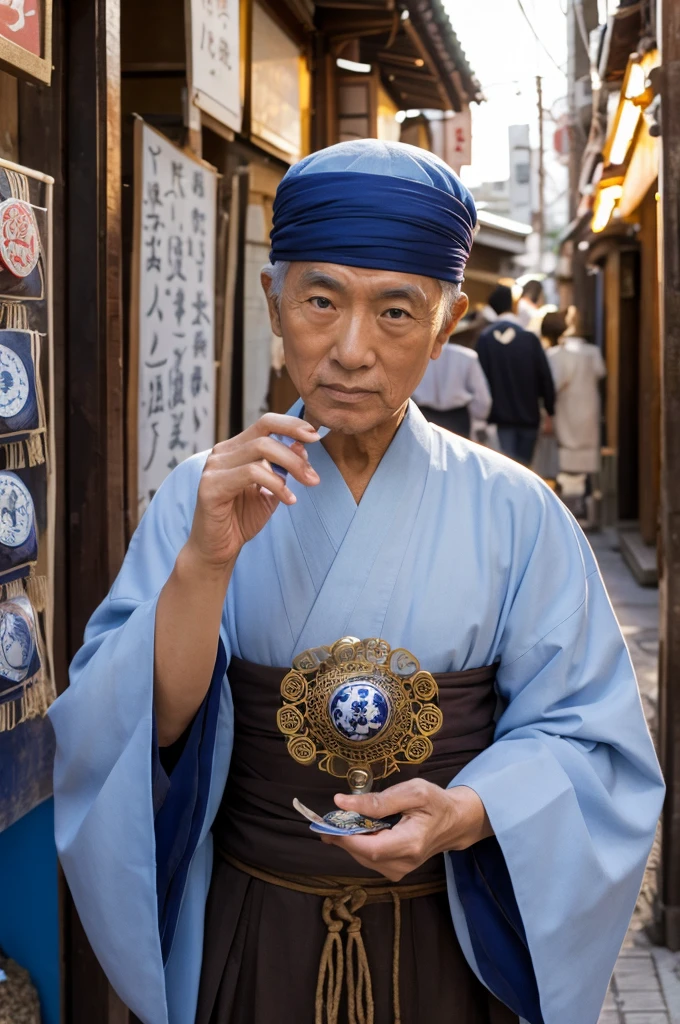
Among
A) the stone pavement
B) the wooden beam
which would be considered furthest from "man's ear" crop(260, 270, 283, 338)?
the wooden beam

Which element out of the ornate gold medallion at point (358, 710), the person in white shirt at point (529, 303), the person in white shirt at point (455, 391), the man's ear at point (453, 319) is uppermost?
the person in white shirt at point (529, 303)

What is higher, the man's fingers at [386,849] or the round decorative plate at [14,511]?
the round decorative plate at [14,511]

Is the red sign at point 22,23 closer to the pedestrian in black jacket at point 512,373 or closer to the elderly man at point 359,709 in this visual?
the elderly man at point 359,709

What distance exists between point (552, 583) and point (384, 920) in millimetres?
741

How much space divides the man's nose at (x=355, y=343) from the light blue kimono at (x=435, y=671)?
12.0 inches

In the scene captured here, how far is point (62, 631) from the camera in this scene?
310 centimetres

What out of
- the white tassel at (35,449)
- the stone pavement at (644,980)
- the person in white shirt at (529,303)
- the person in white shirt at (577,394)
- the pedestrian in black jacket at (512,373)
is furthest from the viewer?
the person in white shirt at (529,303)

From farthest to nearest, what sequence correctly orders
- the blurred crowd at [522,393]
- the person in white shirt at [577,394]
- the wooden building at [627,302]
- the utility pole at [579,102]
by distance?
the utility pole at [579,102] → the person in white shirt at [577,394] → the wooden building at [627,302] → the blurred crowd at [522,393]

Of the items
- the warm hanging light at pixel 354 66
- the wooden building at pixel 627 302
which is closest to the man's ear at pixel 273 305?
the warm hanging light at pixel 354 66

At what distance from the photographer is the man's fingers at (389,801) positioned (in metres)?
1.78

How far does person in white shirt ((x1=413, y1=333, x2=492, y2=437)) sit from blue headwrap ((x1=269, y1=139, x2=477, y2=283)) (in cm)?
851

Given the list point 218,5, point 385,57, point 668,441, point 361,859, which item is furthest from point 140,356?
point 385,57

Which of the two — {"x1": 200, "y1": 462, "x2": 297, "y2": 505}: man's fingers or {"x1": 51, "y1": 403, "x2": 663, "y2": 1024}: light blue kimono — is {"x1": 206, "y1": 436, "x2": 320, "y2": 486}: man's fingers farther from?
Result: {"x1": 51, "y1": 403, "x2": 663, "y2": 1024}: light blue kimono

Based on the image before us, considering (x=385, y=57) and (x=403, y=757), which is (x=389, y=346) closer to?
(x=403, y=757)
